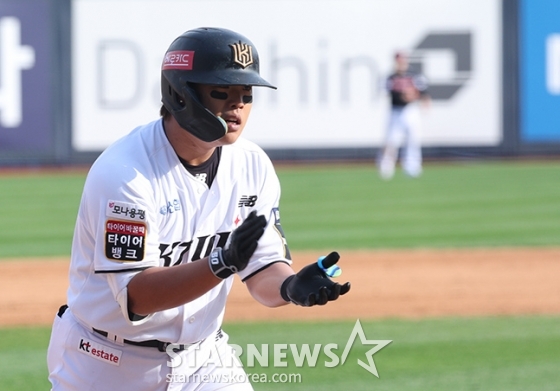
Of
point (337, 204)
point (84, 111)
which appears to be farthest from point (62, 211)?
point (84, 111)

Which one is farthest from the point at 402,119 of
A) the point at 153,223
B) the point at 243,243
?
the point at 243,243

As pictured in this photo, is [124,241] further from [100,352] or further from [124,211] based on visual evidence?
[100,352]

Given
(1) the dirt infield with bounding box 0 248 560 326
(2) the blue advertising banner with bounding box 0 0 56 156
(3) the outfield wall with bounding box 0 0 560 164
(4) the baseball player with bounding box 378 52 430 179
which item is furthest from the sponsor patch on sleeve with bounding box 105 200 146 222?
(2) the blue advertising banner with bounding box 0 0 56 156

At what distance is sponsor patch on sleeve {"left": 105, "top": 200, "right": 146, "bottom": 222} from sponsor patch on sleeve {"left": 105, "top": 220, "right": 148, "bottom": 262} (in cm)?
2

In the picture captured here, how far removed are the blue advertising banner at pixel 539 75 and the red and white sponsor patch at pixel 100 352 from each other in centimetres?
1959

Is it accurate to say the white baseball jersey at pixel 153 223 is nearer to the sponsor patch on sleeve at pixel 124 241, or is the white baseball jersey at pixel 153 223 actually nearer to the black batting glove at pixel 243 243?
the sponsor patch on sleeve at pixel 124 241

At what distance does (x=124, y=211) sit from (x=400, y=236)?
9.03 meters

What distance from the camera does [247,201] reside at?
11.1 feet

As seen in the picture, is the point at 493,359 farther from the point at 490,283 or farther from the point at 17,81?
the point at 17,81

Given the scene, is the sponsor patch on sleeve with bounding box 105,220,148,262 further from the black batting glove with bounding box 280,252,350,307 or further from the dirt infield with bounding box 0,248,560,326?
the dirt infield with bounding box 0,248,560,326

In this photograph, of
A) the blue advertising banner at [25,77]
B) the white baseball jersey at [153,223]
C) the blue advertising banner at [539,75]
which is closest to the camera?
the white baseball jersey at [153,223]

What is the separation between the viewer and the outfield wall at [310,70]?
815 inches

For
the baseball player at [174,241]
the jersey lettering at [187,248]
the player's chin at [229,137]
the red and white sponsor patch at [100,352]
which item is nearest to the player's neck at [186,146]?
the baseball player at [174,241]

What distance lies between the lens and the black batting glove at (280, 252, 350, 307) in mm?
2893
